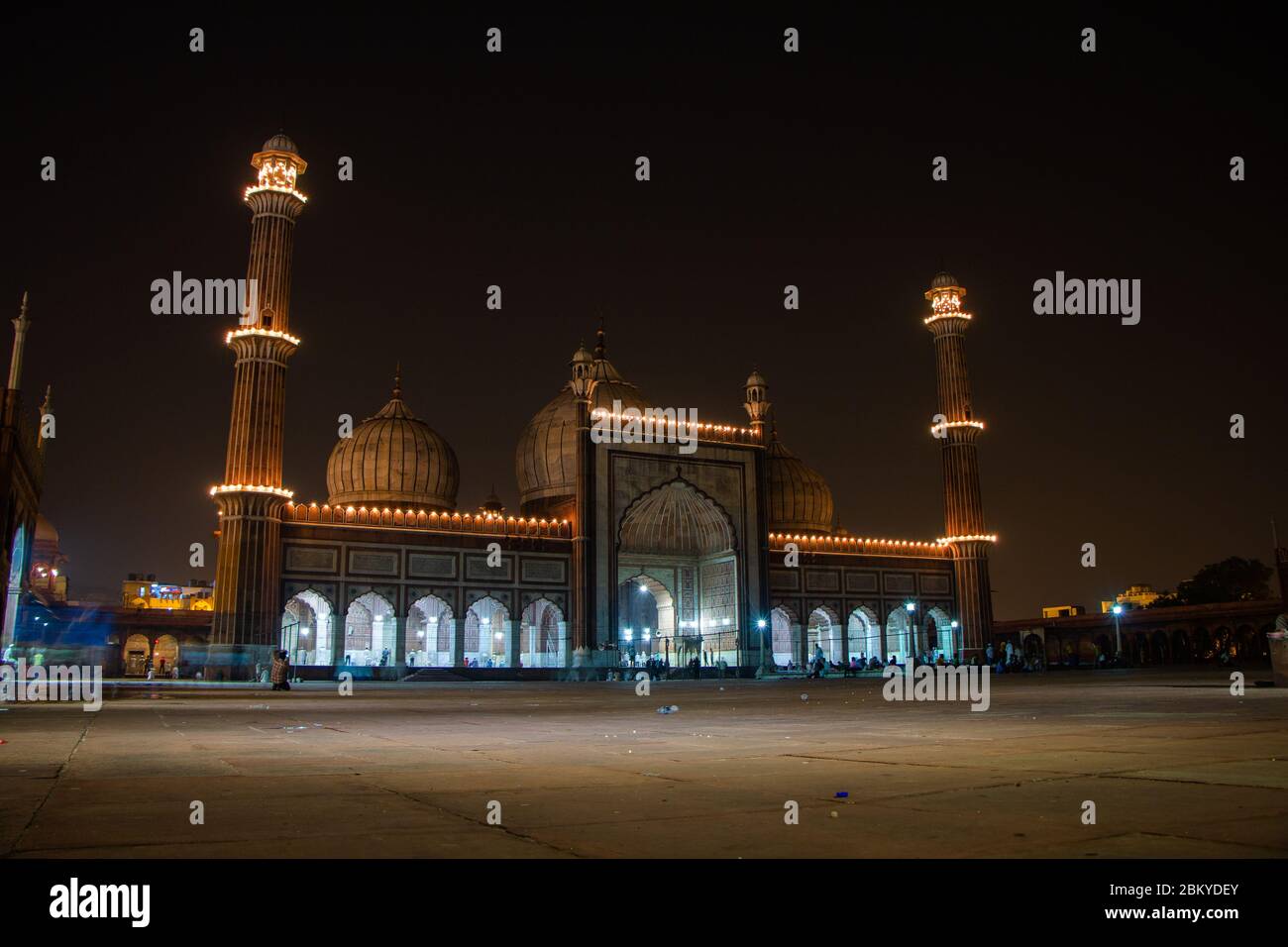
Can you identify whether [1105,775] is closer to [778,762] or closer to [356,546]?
[778,762]

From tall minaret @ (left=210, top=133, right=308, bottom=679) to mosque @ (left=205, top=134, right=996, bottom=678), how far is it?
0.06 meters

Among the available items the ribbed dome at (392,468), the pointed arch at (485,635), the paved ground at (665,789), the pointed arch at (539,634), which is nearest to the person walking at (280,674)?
the paved ground at (665,789)

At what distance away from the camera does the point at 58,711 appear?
12.0 metres

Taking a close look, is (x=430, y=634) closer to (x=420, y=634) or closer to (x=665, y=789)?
(x=420, y=634)

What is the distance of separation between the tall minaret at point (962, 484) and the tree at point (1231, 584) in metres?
21.1

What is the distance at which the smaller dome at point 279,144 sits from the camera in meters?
34.7

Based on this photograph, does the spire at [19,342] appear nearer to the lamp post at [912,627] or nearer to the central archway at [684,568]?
the central archway at [684,568]

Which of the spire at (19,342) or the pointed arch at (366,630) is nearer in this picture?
the spire at (19,342)

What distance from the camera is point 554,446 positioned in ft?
146

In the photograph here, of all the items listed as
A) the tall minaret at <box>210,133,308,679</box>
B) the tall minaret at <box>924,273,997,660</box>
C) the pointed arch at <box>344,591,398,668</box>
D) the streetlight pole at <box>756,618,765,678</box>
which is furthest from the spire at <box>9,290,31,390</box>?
the tall minaret at <box>924,273,997,660</box>

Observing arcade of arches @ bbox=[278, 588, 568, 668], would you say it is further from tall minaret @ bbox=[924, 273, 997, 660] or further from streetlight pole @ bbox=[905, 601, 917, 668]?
tall minaret @ bbox=[924, 273, 997, 660]

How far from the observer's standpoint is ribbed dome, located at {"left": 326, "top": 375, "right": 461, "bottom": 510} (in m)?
42.0

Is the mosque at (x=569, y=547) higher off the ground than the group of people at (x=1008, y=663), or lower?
higher
